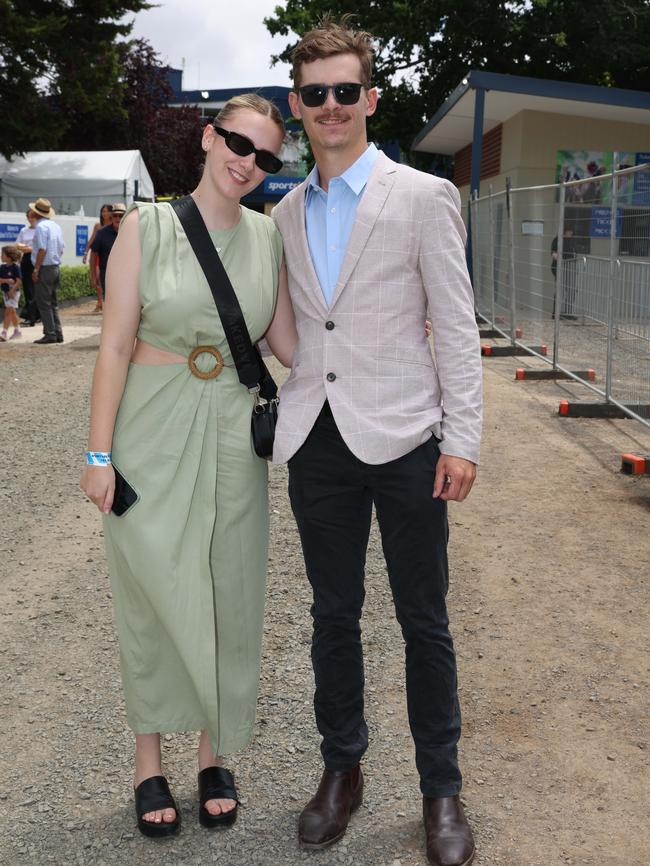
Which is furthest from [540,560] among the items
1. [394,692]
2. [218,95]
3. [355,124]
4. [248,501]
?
[218,95]

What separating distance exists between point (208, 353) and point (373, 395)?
1.60 ft

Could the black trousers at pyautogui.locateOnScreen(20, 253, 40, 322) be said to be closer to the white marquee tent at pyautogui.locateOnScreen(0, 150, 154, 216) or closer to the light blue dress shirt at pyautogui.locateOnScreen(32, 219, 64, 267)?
the light blue dress shirt at pyautogui.locateOnScreen(32, 219, 64, 267)

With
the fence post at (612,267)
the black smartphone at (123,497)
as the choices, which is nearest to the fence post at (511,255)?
the fence post at (612,267)

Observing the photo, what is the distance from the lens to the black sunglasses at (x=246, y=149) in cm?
279

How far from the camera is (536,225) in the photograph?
12250 mm

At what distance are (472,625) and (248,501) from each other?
74.6 inches

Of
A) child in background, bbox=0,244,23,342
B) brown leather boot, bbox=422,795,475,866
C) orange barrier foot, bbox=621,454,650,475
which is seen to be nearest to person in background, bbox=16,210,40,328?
child in background, bbox=0,244,23,342

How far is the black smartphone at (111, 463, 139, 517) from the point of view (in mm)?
2807

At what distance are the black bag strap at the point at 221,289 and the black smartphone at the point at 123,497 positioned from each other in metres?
0.43

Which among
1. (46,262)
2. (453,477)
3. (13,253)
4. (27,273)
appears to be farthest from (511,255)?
(453,477)

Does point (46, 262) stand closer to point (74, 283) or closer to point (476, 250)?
A: point (476, 250)

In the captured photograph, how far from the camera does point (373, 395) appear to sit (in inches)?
106

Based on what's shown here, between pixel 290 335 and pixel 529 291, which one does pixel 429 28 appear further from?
pixel 290 335

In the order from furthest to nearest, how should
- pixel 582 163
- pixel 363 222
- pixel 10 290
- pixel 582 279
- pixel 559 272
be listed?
pixel 582 163 → pixel 10 290 → pixel 559 272 → pixel 582 279 → pixel 363 222
